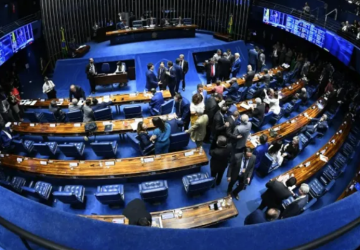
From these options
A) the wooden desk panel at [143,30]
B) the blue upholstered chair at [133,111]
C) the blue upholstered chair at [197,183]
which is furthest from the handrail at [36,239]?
the wooden desk panel at [143,30]

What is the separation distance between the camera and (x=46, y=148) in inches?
316

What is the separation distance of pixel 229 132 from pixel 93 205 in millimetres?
3837

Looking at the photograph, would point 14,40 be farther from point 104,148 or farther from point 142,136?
point 142,136

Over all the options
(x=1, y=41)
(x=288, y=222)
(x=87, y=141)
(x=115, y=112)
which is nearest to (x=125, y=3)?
(x=1, y=41)

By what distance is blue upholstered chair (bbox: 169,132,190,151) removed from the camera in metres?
7.82

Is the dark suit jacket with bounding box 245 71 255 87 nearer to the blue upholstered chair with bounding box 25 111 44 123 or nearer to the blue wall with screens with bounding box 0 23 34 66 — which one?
the blue upholstered chair with bounding box 25 111 44 123

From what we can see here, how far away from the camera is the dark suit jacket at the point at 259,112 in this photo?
9.09 meters

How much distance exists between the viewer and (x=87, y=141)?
9125 millimetres

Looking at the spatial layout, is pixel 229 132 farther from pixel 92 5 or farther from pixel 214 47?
pixel 92 5

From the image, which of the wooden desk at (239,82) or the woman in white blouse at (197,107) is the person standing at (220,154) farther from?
the wooden desk at (239,82)

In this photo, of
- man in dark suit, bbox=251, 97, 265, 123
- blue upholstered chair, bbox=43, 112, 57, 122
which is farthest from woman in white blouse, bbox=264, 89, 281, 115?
blue upholstered chair, bbox=43, 112, 57, 122

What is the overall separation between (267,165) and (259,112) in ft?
7.08

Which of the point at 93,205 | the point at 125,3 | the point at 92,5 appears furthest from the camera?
the point at 125,3

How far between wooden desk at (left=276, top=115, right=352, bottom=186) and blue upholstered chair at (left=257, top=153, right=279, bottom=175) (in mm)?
479
